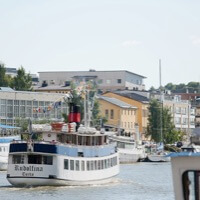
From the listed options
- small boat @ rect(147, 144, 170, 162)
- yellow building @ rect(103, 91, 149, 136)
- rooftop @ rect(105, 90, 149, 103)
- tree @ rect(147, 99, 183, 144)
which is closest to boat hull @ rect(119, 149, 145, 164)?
small boat @ rect(147, 144, 170, 162)

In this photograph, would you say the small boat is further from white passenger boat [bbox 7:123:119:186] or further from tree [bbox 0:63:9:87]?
tree [bbox 0:63:9:87]

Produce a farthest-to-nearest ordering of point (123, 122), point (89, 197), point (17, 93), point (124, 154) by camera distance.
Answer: point (123, 122) → point (17, 93) → point (124, 154) → point (89, 197)

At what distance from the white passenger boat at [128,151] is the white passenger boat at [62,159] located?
44682mm

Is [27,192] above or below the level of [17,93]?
below

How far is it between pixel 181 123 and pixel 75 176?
122 metres

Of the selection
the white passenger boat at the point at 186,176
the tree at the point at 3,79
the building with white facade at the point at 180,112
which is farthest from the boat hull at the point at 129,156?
the white passenger boat at the point at 186,176

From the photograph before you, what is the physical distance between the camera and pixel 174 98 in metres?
190

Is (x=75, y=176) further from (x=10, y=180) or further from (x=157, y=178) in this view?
(x=157, y=178)

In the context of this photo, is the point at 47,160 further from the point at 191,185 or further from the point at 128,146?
the point at 128,146

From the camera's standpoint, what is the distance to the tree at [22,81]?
6437 inches

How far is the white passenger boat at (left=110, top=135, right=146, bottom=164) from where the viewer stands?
384ft

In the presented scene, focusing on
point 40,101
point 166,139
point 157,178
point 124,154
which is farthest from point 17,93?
point 157,178

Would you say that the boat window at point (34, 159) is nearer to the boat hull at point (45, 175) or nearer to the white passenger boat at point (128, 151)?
the boat hull at point (45, 175)

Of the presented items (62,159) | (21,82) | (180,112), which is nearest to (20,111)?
(21,82)
